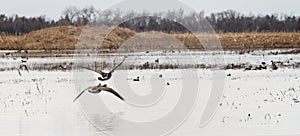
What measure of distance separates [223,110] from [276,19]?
220 feet

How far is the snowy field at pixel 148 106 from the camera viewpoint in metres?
10.4

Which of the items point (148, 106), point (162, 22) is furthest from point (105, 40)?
point (148, 106)

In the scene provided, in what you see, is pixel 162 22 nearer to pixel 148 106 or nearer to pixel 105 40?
pixel 105 40

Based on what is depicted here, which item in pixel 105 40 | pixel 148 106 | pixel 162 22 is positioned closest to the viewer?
pixel 148 106

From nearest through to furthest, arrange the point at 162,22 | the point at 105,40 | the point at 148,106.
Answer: the point at 148,106 < the point at 105,40 < the point at 162,22

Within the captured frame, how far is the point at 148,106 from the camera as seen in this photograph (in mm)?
13789

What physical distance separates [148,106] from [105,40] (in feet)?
131

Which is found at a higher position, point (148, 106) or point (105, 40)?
point (105, 40)

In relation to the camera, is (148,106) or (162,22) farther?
(162,22)

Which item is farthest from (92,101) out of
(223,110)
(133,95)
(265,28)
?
(265,28)

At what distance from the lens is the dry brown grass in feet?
162

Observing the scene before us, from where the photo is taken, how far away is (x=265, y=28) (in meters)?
73.7

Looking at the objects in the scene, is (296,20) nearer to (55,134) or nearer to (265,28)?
(265,28)

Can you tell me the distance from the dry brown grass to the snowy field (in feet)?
87.0
